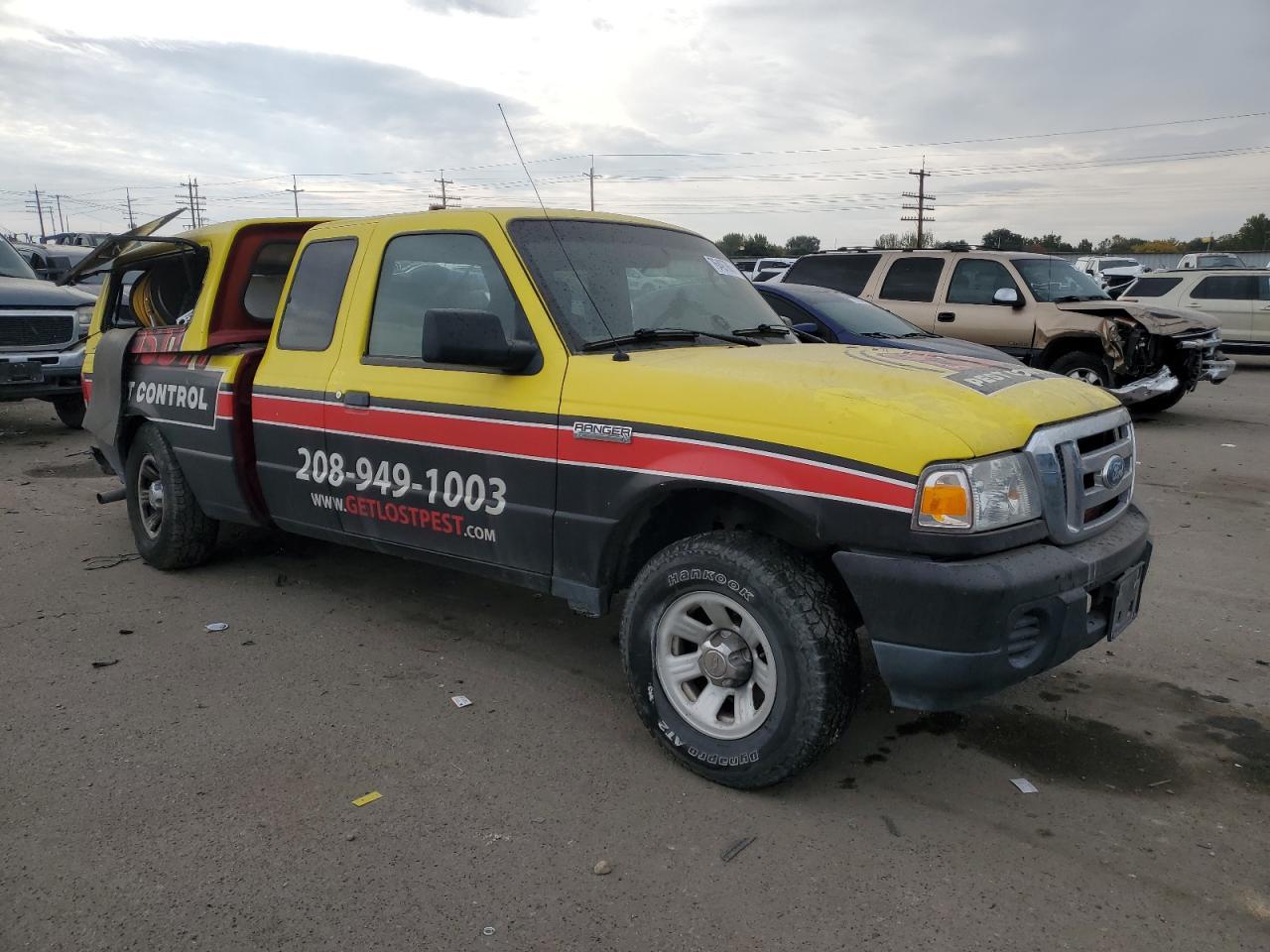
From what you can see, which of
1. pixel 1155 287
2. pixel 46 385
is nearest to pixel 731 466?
pixel 46 385

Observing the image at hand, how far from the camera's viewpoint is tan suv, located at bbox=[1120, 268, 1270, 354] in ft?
54.4

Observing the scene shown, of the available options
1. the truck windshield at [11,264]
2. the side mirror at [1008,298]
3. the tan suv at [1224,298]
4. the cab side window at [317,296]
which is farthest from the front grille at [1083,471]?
the tan suv at [1224,298]

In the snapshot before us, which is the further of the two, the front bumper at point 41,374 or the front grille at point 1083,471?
the front bumper at point 41,374

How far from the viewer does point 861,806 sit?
3197 millimetres

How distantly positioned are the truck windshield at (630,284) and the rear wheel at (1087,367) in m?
7.65

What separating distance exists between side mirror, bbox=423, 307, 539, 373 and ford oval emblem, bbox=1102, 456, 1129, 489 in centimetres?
211

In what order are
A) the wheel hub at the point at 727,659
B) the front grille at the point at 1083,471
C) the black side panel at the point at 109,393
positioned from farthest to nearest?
1. the black side panel at the point at 109,393
2. the wheel hub at the point at 727,659
3. the front grille at the point at 1083,471

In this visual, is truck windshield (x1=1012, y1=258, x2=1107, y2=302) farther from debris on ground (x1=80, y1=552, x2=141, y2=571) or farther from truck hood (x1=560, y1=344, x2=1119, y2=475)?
debris on ground (x1=80, y1=552, x2=141, y2=571)

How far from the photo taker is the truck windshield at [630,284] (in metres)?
3.76

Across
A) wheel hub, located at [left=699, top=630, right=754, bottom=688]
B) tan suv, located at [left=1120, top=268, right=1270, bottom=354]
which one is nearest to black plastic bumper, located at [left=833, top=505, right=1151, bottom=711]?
wheel hub, located at [left=699, top=630, right=754, bottom=688]

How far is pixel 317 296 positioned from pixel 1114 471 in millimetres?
3490

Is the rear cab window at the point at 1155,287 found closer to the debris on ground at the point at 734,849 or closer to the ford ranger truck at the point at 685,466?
the ford ranger truck at the point at 685,466

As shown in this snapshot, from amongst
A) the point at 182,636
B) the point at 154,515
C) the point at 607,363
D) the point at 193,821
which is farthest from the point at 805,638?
the point at 154,515

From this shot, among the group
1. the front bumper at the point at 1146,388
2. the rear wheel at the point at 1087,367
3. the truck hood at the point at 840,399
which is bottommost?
the front bumper at the point at 1146,388
